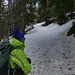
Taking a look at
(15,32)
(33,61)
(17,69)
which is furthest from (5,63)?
(33,61)

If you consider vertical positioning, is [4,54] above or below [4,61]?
above

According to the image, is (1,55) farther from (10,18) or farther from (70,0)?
(70,0)

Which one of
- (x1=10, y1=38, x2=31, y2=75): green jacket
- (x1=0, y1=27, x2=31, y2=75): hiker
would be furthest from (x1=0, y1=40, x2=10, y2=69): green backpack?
(x1=10, y1=38, x2=31, y2=75): green jacket

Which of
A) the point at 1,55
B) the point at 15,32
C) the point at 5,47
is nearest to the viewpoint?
the point at 1,55

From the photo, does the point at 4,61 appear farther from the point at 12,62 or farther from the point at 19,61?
the point at 19,61

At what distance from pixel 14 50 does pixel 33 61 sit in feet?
16.0

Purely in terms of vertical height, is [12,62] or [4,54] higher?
[4,54]

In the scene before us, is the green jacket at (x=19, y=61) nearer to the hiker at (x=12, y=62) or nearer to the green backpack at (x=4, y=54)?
the hiker at (x=12, y=62)

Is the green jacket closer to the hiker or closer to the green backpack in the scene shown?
the hiker

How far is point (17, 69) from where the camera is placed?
73.3 inches

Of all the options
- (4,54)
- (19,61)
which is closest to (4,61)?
(4,54)

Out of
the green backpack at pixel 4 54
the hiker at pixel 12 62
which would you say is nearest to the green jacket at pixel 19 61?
the hiker at pixel 12 62

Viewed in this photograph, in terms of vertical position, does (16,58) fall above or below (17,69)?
above

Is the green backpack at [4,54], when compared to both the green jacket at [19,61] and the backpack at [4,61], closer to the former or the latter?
the backpack at [4,61]
